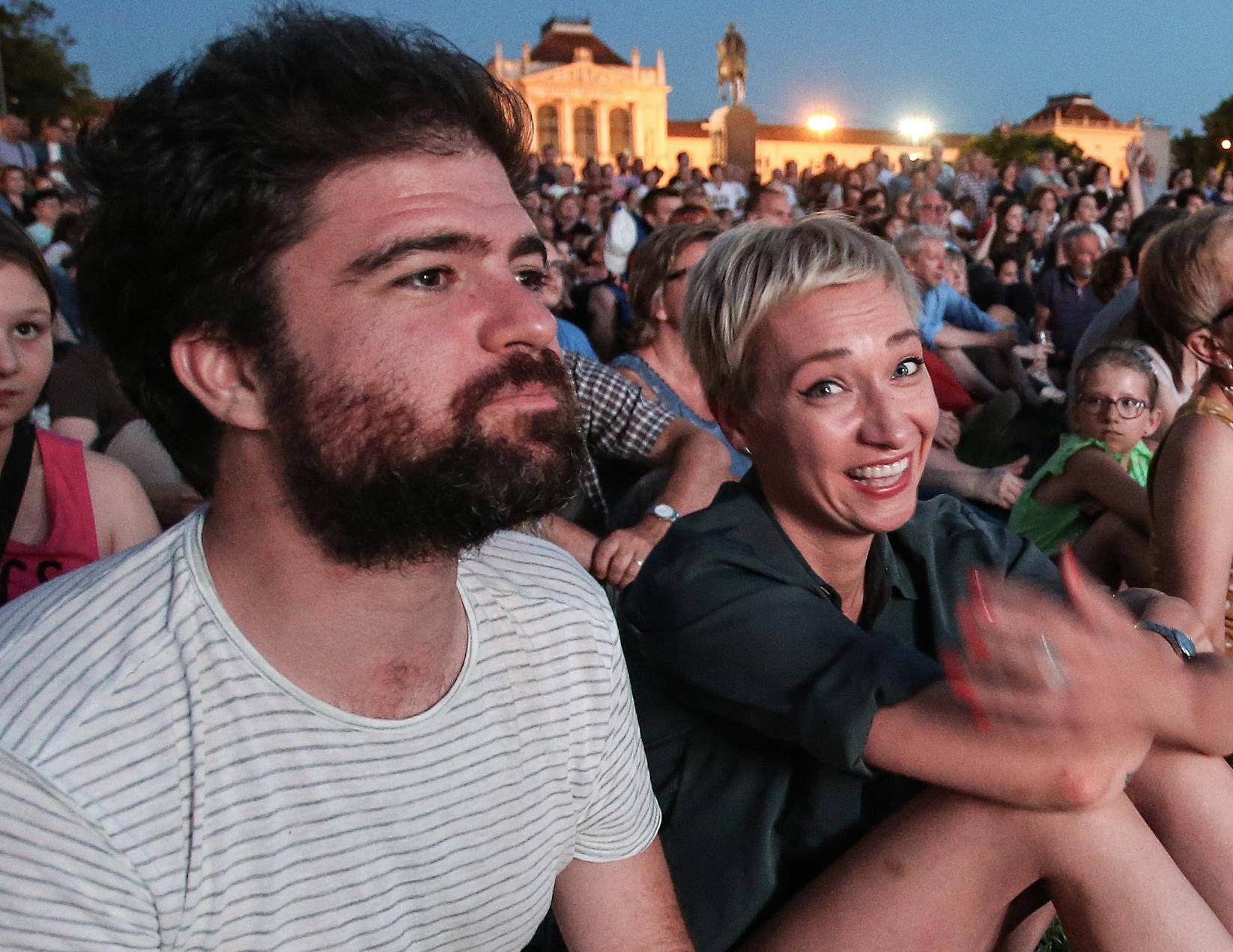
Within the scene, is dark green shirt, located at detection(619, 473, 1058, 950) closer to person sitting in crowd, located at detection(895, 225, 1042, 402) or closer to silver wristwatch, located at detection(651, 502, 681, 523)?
silver wristwatch, located at detection(651, 502, 681, 523)

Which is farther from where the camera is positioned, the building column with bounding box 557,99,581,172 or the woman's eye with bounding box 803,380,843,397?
the building column with bounding box 557,99,581,172

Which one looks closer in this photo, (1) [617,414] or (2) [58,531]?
(2) [58,531]

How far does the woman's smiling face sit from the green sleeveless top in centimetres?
172

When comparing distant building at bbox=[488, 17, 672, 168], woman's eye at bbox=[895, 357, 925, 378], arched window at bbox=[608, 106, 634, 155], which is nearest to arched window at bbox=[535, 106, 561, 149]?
distant building at bbox=[488, 17, 672, 168]

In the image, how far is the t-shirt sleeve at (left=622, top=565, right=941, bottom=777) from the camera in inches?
63.6

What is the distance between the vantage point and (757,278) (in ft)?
6.51

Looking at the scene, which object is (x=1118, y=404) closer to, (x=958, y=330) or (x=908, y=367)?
(x=908, y=367)

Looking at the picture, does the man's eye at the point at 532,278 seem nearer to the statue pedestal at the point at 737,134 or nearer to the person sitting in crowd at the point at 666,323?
the person sitting in crowd at the point at 666,323

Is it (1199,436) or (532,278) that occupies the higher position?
(532,278)

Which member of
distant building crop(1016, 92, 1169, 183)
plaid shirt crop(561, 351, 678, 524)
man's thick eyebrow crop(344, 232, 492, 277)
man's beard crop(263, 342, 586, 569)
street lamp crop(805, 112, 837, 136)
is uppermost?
man's thick eyebrow crop(344, 232, 492, 277)

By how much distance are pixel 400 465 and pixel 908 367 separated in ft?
3.70

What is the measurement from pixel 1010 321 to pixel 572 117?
78296 mm

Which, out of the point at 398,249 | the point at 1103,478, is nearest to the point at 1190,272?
the point at 1103,478

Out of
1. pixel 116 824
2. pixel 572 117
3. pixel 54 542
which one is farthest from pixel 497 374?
pixel 572 117
